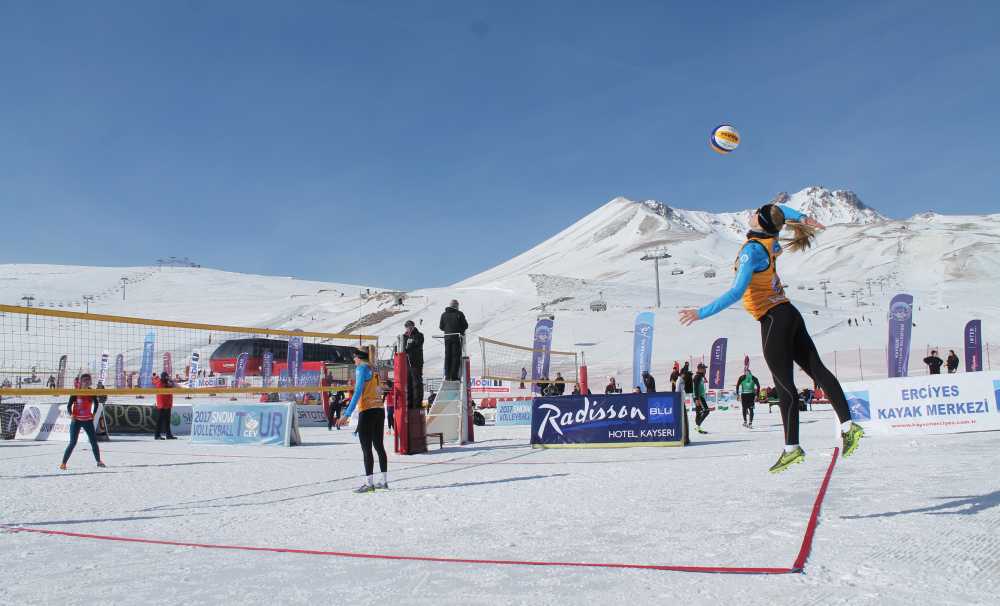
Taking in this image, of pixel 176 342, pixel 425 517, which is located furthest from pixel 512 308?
pixel 425 517

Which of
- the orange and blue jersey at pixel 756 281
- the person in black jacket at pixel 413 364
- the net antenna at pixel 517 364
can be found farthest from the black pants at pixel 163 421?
the net antenna at pixel 517 364

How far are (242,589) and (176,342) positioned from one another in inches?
2767

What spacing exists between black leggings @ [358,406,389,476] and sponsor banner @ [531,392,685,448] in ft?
16.1

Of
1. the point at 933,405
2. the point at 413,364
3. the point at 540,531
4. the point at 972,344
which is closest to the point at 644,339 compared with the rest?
the point at 972,344

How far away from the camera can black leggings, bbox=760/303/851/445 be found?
4.61 metres

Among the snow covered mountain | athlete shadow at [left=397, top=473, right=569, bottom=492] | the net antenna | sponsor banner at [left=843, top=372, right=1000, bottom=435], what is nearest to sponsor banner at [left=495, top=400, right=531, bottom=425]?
sponsor banner at [left=843, top=372, right=1000, bottom=435]

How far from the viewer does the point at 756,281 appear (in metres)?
4.77

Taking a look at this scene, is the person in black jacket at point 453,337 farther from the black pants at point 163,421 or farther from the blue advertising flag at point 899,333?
the blue advertising flag at point 899,333

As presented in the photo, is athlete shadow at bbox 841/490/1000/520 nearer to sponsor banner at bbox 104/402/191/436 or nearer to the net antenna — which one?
sponsor banner at bbox 104/402/191/436

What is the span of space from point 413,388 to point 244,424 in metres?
5.56

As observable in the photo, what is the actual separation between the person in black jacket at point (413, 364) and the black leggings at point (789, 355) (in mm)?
8050

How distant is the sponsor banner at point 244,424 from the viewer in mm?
15000

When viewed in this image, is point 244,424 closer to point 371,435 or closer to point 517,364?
point 371,435

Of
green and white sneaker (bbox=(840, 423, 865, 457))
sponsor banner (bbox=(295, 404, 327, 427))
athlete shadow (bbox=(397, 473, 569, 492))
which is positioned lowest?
sponsor banner (bbox=(295, 404, 327, 427))
